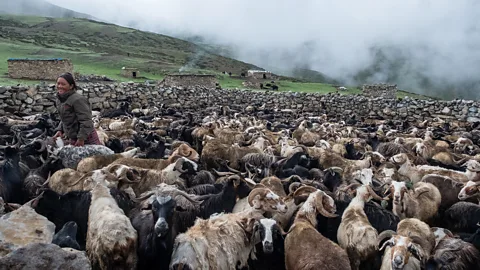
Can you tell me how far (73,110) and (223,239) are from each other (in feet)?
12.2

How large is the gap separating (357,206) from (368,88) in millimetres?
29490

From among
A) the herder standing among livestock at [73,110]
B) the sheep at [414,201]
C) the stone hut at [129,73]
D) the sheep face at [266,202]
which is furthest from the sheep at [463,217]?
the stone hut at [129,73]

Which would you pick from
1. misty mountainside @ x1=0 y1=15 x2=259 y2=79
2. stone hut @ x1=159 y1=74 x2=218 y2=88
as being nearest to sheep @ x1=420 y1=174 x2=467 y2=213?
stone hut @ x1=159 y1=74 x2=218 y2=88

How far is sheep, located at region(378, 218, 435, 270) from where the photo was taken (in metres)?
4.86

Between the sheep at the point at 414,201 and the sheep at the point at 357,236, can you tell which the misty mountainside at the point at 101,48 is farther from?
the sheep at the point at 357,236

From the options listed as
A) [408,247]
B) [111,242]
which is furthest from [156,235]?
[408,247]

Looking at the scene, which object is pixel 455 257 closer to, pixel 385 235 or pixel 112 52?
pixel 385 235

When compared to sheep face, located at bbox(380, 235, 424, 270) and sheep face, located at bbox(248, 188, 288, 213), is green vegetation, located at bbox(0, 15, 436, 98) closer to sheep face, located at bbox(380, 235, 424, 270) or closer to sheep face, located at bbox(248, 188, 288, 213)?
sheep face, located at bbox(248, 188, 288, 213)

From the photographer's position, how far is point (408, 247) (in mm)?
5004

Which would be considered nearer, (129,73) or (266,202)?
(266,202)

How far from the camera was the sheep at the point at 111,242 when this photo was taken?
4742mm

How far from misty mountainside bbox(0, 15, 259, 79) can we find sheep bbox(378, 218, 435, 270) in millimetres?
28237

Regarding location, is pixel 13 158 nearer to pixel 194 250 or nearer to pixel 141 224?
pixel 141 224

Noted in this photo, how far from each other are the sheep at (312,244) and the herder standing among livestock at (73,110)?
3.87 metres
